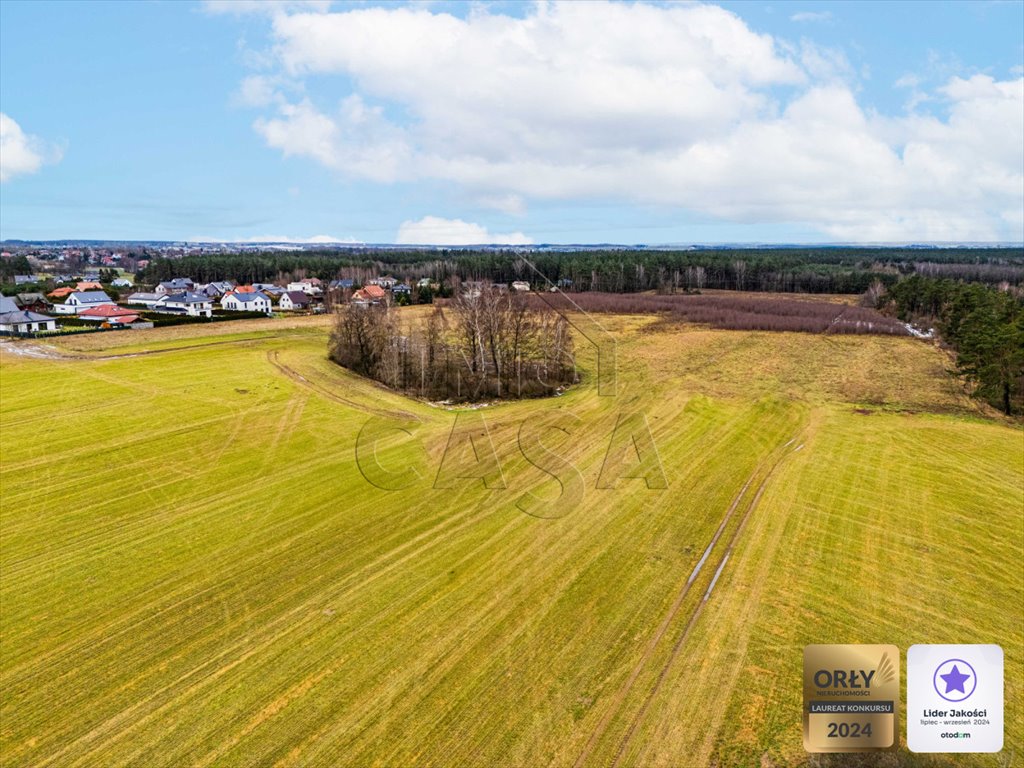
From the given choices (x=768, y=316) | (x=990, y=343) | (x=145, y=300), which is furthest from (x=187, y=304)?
(x=990, y=343)

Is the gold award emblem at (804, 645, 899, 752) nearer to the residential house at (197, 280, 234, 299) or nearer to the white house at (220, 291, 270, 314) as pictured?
the white house at (220, 291, 270, 314)

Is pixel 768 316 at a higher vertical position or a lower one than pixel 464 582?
higher

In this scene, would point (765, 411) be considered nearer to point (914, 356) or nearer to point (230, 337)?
point (914, 356)

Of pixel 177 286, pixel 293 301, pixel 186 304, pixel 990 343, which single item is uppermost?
pixel 177 286

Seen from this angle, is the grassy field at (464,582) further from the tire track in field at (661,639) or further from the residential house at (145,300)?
the residential house at (145,300)

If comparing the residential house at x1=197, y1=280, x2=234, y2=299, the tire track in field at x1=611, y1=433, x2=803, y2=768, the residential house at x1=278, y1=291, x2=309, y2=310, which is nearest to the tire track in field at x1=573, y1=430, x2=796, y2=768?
the tire track in field at x1=611, y1=433, x2=803, y2=768

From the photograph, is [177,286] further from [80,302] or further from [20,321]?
[20,321]
